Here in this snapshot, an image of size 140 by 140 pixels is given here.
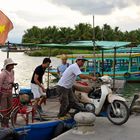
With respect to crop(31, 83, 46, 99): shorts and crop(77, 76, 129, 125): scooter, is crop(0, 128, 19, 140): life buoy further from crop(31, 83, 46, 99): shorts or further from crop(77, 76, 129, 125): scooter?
crop(31, 83, 46, 99): shorts

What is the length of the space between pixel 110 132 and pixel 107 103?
1.37 meters

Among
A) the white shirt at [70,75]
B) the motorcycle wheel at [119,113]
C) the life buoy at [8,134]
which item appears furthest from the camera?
the white shirt at [70,75]

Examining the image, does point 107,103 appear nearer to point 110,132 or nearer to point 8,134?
point 110,132

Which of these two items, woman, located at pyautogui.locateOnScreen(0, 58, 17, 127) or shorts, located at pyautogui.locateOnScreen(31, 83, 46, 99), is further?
shorts, located at pyautogui.locateOnScreen(31, 83, 46, 99)

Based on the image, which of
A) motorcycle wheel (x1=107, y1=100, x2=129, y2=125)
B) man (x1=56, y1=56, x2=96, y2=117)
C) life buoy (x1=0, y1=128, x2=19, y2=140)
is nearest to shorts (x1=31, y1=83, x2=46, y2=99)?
man (x1=56, y1=56, x2=96, y2=117)

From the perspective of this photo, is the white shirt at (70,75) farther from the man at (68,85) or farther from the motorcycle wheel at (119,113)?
the motorcycle wheel at (119,113)

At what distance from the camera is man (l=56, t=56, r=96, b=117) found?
8797 millimetres

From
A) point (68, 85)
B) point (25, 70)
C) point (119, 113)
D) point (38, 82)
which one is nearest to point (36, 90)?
point (38, 82)

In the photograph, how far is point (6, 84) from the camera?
8.57 meters

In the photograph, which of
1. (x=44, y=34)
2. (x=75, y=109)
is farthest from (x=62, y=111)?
(x=44, y=34)

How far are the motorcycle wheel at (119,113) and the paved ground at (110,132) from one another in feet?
0.40

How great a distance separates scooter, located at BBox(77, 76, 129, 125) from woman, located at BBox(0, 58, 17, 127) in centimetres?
192

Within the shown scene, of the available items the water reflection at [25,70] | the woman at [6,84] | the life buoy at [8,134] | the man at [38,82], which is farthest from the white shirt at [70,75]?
the water reflection at [25,70]

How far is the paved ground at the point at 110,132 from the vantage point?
7.57 m
